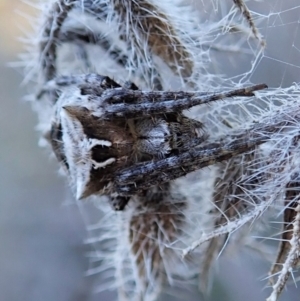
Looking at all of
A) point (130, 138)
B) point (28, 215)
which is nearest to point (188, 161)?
point (130, 138)

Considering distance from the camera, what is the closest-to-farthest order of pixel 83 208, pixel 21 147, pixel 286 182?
1. pixel 286 182
2. pixel 83 208
3. pixel 21 147

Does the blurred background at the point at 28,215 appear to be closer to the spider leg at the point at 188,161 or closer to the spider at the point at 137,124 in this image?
the spider at the point at 137,124

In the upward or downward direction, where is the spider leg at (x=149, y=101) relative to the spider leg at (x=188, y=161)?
upward

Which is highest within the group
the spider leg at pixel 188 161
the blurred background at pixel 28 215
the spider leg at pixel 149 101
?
the spider leg at pixel 149 101

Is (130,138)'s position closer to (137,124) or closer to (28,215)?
(137,124)

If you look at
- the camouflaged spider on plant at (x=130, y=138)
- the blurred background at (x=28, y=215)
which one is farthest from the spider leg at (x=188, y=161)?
the blurred background at (x=28, y=215)

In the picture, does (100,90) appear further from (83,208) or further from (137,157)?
(83,208)

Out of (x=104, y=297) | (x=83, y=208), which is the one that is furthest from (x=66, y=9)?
(x=104, y=297)

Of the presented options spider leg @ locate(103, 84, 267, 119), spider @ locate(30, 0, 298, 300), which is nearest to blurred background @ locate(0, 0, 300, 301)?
spider @ locate(30, 0, 298, 300)
